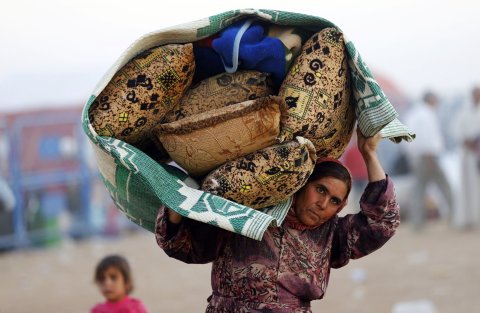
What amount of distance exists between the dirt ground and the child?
8.63 feet

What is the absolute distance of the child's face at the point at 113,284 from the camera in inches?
183

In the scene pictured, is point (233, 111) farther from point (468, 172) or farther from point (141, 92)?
point (468, 172)

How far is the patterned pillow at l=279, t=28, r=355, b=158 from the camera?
332cm

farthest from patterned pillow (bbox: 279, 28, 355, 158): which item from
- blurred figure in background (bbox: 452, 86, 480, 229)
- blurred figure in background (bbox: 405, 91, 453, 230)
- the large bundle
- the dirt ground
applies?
blurred figure in background (bbox: 405, 91, 453, 230)

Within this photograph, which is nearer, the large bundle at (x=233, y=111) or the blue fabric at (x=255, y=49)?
the large bundle at (x=233, y=111)

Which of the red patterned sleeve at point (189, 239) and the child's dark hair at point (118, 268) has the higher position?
the red patterned sleeve at point (189, 239)

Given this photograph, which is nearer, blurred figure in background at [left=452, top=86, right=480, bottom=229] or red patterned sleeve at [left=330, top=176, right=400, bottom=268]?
red patterned sleeve at [left=330, top=176, right=400, bottom=268]

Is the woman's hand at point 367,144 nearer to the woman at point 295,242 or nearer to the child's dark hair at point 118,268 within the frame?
the woman at point 295,242

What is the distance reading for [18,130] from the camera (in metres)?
12.1

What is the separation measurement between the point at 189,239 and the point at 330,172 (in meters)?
0.58

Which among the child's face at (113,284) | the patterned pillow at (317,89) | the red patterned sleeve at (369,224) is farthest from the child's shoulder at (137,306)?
the patterned pillow at (317,89)

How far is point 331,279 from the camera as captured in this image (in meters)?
9.38

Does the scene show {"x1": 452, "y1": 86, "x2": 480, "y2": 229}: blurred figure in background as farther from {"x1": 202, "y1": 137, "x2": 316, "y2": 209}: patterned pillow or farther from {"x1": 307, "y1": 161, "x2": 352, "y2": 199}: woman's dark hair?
{"x1": 202, "y1": 137, "x2": 316, "y2": 209}: patterned pillow

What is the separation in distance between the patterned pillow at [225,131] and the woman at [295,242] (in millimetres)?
242
